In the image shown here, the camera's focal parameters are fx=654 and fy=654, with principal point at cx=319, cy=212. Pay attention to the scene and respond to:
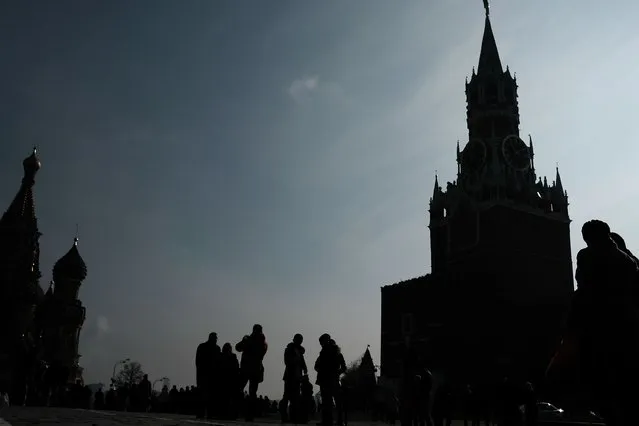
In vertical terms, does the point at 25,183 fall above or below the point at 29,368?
above

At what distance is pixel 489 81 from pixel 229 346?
61.1m

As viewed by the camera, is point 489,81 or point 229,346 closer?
point 229,346

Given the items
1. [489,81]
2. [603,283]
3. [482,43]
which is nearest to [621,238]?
[603,283]

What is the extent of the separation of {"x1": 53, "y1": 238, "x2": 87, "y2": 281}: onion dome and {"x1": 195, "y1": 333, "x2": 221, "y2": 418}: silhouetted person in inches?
2125

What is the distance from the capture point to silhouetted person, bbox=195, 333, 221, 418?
1314cm

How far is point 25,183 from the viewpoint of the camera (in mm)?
61438

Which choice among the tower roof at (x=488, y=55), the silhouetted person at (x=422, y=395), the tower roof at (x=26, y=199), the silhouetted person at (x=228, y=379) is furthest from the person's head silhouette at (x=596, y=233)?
the tower roof at (x=488, y=55)

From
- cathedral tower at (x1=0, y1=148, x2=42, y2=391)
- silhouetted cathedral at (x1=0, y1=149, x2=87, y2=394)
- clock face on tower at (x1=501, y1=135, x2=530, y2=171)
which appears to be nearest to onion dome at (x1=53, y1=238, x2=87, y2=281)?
silhouetted cathedral at (x1=0, y1=149, x2=87, y2=394)

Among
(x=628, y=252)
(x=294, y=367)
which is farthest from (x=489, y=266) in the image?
(x=628, y=252)

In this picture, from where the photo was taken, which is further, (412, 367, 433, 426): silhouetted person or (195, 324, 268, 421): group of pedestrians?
(412, 367, 433, 426): silhouetted person

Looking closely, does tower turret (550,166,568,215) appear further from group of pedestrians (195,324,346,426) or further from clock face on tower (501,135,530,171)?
group of pedestrians (195,324,346,426)

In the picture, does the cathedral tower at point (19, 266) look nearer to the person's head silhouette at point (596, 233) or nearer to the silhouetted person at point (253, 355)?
the silhouetted person at point (253, 355)

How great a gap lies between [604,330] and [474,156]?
6312 centimetres

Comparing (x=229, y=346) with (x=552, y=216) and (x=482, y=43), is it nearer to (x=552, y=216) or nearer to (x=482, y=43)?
(x=552, y=216)
